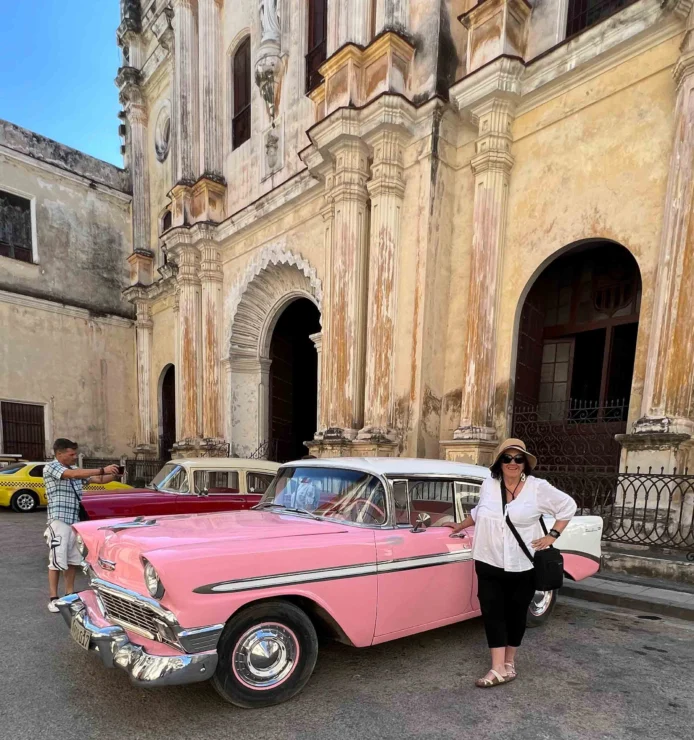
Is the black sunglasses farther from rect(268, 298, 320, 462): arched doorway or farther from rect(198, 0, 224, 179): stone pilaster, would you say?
rect(198, 0, 224, 179): stone pilaster

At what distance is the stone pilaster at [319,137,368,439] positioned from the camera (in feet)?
28.0

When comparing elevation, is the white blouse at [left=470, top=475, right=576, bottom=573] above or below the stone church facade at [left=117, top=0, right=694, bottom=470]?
below

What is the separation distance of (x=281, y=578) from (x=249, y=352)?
35.2 ft

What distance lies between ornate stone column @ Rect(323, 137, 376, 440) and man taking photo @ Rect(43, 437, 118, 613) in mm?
4765

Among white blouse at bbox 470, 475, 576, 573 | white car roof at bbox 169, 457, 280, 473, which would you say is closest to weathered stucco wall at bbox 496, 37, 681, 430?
white car roof at bbox 169, 457, 280, 473

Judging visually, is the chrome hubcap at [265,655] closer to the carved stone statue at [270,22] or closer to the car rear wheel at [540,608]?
the car rear wheel at [540,608]

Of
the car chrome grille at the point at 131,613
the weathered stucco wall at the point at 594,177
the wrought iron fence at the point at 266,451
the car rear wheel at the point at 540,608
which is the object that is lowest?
the wrought iron fence at the point at 266,451

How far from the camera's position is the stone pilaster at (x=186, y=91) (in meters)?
13.5

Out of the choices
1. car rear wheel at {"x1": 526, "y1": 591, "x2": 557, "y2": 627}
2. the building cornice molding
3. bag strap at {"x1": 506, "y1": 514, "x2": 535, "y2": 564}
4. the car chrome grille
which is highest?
the building cornice molding

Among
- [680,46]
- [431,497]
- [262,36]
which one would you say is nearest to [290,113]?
[262,36]

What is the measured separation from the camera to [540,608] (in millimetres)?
3844

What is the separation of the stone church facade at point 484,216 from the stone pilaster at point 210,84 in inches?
54.7

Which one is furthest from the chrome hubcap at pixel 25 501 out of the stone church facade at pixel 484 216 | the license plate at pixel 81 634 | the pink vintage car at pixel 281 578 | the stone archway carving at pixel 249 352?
the license plate at pixel 81 634

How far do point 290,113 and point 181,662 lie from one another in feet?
37.4
